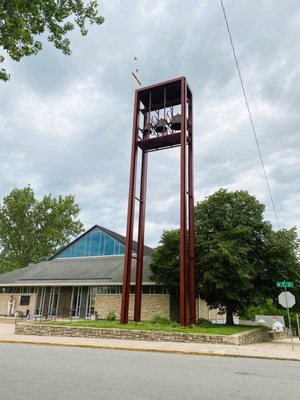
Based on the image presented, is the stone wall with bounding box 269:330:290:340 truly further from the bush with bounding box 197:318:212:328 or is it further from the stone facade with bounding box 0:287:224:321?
the stone facade with bounding box 0:287:224:321

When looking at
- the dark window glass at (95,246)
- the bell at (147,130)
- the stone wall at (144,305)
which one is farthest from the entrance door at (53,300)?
the bell at (147,130)

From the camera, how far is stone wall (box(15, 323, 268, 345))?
1478 cm

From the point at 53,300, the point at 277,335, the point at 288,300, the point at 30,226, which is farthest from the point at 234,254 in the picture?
the point at 30,226

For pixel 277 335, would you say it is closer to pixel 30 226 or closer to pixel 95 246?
pixel 95 246

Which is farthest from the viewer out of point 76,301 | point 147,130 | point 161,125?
point 76,301

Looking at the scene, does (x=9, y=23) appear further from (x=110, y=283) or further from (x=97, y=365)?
(x=110, y=283)

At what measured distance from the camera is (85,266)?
3347cm

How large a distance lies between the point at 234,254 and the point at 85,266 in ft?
58.2

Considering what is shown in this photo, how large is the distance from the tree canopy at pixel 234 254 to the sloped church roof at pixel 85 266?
476 centimetres

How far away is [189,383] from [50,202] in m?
51.6

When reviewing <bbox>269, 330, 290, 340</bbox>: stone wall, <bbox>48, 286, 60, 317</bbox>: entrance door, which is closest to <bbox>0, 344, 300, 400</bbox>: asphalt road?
<bbox>269, 330, 290, 340</bbox>: stone wall

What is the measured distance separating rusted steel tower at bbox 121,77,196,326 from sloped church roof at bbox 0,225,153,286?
5.99 meters

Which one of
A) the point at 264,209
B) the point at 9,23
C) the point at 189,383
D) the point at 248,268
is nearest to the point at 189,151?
A: the point at 264,209

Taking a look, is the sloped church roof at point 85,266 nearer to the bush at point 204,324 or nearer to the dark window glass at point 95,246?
the dark window glass at point 95,246
